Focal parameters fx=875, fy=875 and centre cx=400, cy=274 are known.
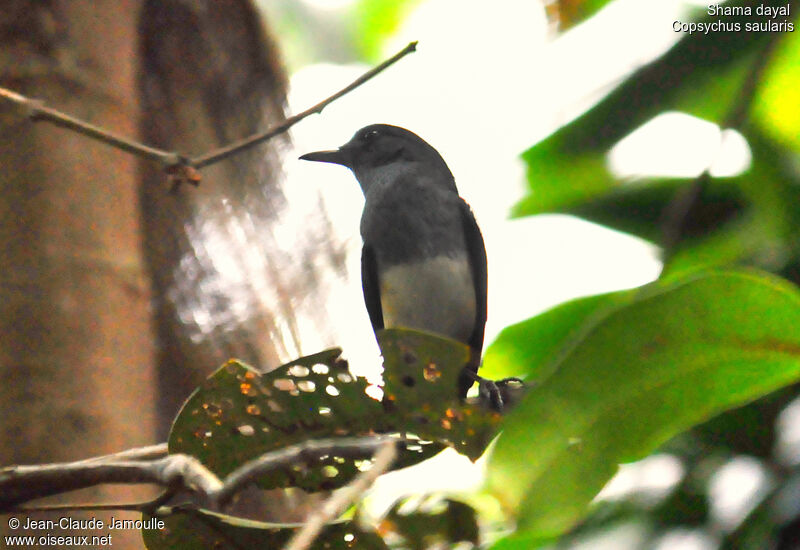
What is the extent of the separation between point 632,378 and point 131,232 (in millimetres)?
1397

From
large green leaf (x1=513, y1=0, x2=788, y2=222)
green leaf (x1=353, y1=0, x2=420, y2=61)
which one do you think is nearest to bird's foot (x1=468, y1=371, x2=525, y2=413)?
large green leaf (x1=513, y1=0, x2=788, y2=222)

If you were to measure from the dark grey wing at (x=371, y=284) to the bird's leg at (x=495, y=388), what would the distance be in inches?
Answer: 25.5

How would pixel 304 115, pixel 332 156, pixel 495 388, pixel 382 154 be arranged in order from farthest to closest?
1. pixel 382 154
2. pixel 332 156
3. pixel 495 388
4. pixel 304 115

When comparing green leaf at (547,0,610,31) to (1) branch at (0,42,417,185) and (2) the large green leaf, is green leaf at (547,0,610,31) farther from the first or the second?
(1) branch at (0,42,417,185)

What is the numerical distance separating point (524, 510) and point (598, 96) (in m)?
1.68

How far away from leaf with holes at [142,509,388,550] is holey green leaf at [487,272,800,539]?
0.99 ft

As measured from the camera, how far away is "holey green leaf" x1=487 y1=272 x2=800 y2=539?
112cm

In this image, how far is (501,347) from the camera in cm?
251

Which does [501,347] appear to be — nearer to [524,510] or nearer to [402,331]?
[402,331]

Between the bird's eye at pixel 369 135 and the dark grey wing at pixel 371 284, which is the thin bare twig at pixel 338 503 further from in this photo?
the bird's eye at pixel 369 135

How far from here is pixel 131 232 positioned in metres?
2.14

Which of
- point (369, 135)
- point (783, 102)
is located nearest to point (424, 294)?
point (369, 135)

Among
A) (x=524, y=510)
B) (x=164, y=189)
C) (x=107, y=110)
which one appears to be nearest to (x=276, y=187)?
(x=164, y=189)

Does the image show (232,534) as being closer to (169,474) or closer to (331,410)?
(331,410)
